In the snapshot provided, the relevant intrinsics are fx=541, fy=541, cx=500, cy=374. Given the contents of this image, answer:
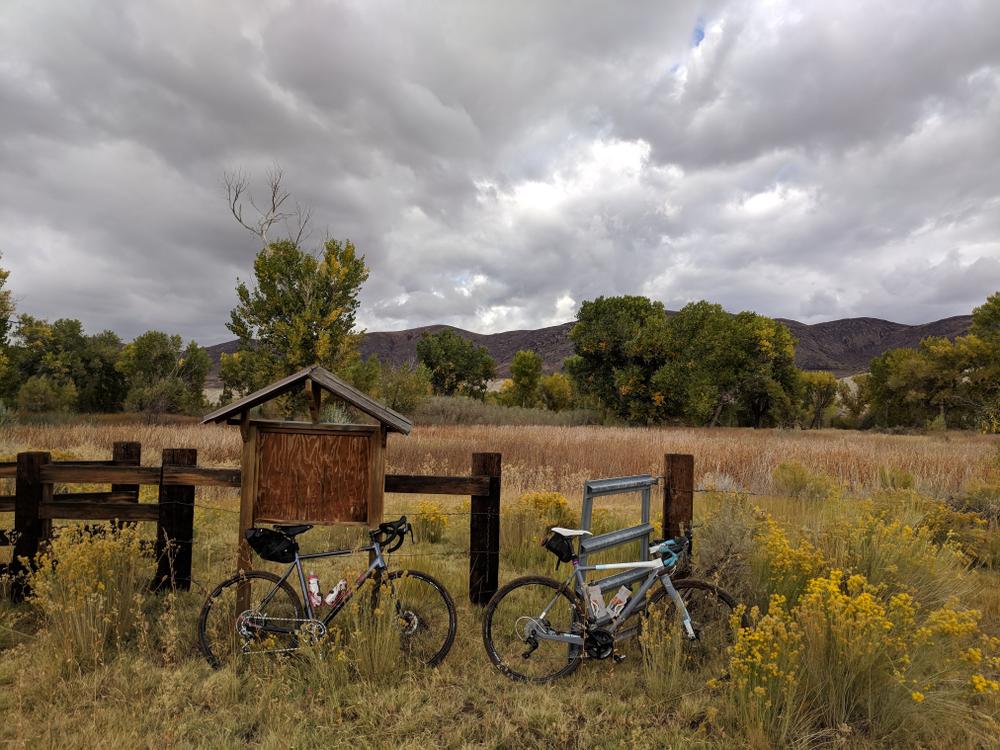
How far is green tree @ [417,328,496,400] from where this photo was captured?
71562 mm

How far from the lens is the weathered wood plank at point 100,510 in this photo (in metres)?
4.95

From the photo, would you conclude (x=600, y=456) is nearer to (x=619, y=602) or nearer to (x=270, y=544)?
(x=619, y=602)

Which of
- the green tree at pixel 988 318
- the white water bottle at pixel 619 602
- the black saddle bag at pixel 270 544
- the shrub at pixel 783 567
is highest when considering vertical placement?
the green tree at pixel 988 318

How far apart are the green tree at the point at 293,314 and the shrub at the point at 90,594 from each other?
16.3 m

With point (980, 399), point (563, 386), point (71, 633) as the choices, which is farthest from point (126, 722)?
point (563, 386)

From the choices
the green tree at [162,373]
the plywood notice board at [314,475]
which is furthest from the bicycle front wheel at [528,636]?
the green tree at [162,373]

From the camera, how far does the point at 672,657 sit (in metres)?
3.86

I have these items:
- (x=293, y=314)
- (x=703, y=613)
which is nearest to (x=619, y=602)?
(x=703, y=613)

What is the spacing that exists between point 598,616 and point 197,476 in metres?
3.58

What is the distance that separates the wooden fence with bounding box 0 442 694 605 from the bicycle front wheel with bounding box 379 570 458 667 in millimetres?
406

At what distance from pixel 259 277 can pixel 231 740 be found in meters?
20.5

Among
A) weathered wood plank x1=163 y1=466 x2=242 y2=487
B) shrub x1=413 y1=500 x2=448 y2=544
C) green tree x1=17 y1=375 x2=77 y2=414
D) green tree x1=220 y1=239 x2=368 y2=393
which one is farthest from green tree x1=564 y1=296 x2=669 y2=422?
green tree x1=17 y1=375 x2=77 y2=414

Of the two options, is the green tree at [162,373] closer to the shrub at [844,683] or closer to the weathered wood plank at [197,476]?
the weathered wood plank at [197,476]

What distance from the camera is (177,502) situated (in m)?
4.93
